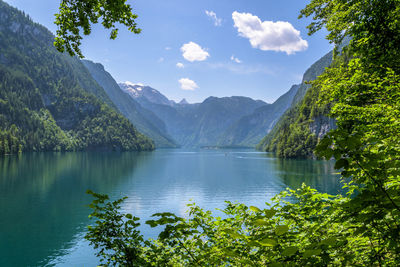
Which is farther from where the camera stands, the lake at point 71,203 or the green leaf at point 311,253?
the lake at point 71,203

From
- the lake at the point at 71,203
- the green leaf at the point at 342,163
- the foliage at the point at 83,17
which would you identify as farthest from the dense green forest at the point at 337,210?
the foliage at the point at 83,17

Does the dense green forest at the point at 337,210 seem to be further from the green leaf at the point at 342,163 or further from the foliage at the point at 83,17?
the foliage at the point at 83,17

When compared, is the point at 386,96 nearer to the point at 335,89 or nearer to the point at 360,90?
the point at 360,90

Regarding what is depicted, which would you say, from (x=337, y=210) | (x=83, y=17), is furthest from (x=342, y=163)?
(x=83, y=17)

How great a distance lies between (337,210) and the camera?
4605 mm

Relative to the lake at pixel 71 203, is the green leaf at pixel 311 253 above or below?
above

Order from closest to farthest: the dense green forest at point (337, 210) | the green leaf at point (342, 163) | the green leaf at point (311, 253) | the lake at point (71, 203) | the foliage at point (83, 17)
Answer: the green leaf at point (311, 253)
the green leaf at point (342, 163)
the dense green forest at point (337, 210)
the foliage at point (83, 17)
the lake at point (71, 203)

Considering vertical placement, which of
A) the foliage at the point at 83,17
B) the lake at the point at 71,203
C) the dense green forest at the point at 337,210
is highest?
the foliage at the point at 83,17

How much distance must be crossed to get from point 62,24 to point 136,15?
1926mm

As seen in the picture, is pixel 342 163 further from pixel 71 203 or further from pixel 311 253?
pixel 71 203

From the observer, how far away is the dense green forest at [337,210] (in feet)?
8.43

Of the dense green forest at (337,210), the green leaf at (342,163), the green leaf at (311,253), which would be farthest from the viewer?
the dense green forest at (337,210)

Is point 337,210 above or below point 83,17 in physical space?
below

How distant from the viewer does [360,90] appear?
38.4 ft
